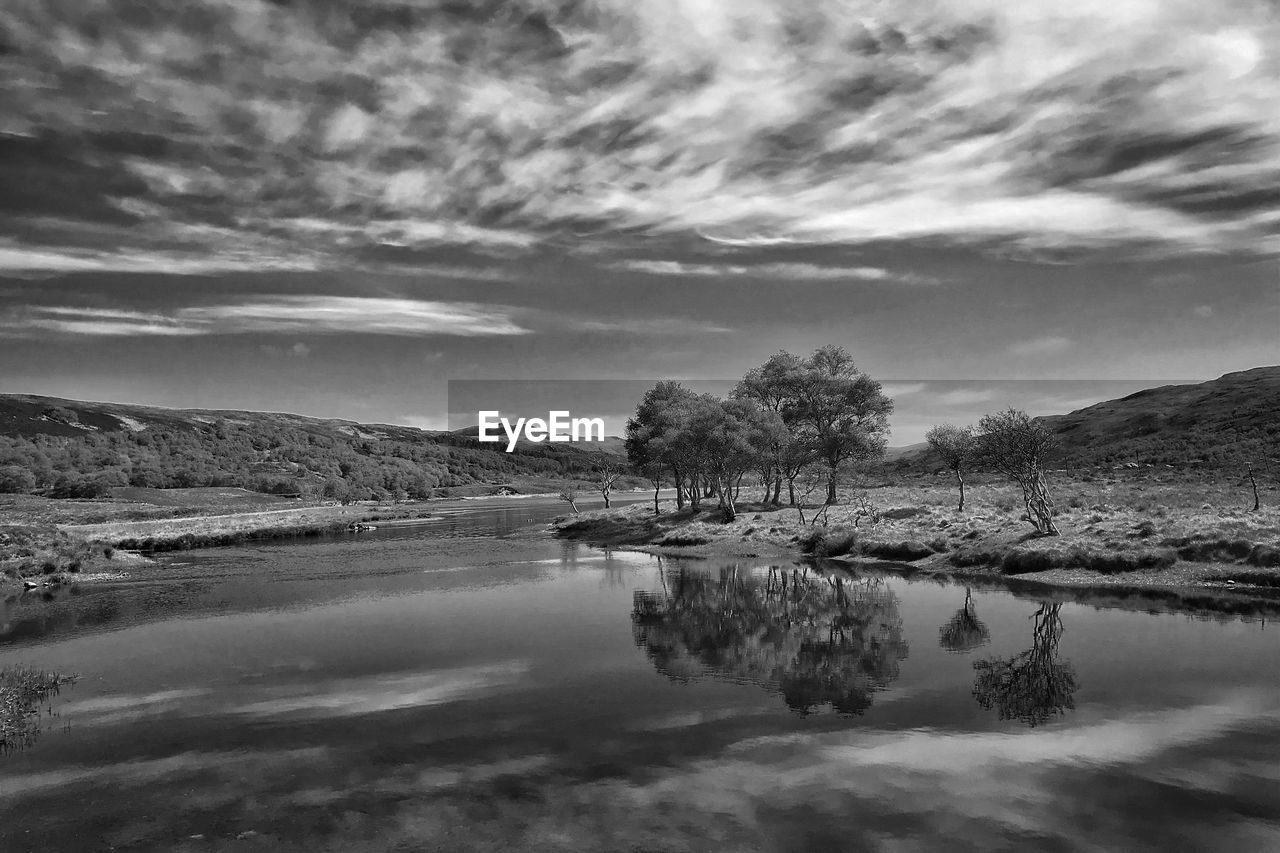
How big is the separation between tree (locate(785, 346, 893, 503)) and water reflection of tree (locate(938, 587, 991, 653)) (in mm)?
43919

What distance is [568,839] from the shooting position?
12484 millimetres

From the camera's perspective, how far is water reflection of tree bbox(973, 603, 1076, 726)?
739 inches

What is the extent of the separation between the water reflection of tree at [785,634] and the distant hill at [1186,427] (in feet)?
145

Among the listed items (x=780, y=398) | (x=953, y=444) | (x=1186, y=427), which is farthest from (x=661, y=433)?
(x=1186, y=427)

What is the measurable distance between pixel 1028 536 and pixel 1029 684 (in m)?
26.4

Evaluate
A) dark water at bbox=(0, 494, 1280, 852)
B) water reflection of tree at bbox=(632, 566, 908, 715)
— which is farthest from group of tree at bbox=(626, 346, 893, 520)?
dark water at bbox=(0, 494, 1280, 852)

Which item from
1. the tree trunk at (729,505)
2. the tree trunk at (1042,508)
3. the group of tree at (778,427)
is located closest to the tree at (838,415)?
the group of tree at (778,427)

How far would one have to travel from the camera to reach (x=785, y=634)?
2952 cm

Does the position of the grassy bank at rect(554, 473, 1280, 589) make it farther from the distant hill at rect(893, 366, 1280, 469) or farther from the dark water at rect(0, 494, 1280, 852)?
the distant hill at rect(893, 366, 1280, 469)

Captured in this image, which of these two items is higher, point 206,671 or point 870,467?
point 870,467

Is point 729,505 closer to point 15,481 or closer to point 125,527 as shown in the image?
point 125,527

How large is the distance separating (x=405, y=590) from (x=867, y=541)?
108ft

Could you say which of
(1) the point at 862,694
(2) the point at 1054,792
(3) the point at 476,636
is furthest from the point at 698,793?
(3) the point at 476,636

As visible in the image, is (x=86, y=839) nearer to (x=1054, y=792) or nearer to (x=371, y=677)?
(x=371, y=677)
